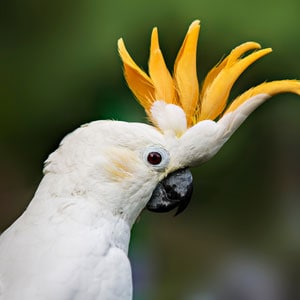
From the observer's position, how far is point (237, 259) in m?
3.70

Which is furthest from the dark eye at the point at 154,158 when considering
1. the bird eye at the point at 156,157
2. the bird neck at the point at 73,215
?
the bird neck at the point at 73,215

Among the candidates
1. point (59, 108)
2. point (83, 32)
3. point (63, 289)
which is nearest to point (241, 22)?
point (83, 32)

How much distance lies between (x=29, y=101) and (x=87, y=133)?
5.82 ft

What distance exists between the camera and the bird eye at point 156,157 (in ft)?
5.57

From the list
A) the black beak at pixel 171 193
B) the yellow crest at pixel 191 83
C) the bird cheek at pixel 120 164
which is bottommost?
the black beak at pixel 171 193

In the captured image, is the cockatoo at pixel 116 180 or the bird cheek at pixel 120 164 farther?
the bird cheek at pixel 120 164

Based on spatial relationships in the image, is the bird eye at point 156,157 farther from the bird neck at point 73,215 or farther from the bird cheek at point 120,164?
the bird neck at point 73,215

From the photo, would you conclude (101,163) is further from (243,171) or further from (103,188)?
(243,171)

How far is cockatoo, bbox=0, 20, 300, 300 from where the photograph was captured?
1.54 metres

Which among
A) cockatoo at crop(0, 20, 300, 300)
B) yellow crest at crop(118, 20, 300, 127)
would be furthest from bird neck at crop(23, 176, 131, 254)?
yellow crest at crop(118, 20, 300, 127)

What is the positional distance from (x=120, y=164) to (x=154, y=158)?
0.27 feet

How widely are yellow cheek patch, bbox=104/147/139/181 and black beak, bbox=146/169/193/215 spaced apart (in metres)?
0.10

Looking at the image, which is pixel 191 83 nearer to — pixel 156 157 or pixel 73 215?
pixel 156 157

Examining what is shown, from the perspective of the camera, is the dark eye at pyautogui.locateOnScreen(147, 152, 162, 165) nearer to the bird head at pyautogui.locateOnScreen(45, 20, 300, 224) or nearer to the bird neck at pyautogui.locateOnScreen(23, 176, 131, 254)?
the bird head at pyautogui.locateOnScreen(45, 20, 300, 224)
